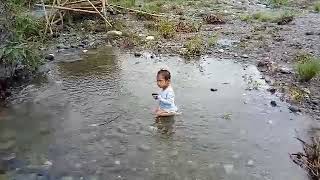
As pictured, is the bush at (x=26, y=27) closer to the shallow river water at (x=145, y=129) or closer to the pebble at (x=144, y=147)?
A: the shallow river water at (x=145, y=129)

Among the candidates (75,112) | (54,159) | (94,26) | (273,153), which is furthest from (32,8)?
(273,153)

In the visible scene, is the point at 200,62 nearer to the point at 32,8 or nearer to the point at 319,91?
the point at 319,91

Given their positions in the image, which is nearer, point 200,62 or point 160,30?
point 200,62

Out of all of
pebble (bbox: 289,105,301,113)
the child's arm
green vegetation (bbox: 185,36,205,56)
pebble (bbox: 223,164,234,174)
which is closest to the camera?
pebble (bbox: 223,164,234,174)

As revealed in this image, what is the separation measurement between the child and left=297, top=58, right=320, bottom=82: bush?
109 inches

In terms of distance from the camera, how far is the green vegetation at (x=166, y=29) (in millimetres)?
12680

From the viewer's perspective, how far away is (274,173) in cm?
585

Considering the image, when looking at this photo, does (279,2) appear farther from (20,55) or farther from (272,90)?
(20,55)

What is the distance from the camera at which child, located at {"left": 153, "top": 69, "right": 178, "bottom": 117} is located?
24.7 ft

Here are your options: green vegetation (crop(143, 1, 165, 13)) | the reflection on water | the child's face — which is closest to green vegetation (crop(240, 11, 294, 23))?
green vegetation (crop(143, 1, 165, 13))

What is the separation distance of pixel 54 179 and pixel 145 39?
7.07 metres

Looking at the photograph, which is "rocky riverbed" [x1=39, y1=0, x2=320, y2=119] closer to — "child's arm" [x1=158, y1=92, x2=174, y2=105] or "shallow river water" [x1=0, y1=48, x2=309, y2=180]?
"shallow river water" [x1=0, y1=48, x2=309, y2=180]

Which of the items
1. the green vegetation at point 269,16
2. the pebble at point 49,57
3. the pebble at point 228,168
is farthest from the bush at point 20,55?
the green vegetation at point 269,16

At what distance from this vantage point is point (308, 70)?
8.81 m
